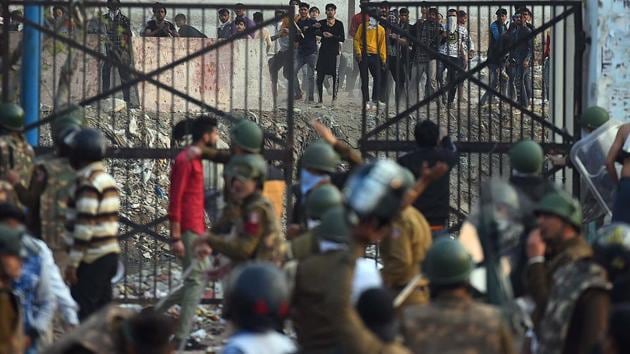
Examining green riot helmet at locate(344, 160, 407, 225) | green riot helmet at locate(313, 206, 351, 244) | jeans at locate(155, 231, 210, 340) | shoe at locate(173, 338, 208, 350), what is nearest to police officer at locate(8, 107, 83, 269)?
jeans at locate(155, 231, 210, 340)

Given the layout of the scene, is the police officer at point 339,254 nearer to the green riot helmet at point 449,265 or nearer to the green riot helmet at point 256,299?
the green riot helmet at point 449,265

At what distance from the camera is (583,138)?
1348 centimetres

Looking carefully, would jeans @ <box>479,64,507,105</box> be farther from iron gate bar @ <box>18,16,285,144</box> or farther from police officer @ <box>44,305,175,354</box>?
police officer @ <box>44,305,175,354</box>

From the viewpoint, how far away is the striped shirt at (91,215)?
10.3 metres

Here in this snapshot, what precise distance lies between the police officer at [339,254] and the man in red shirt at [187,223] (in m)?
3.88

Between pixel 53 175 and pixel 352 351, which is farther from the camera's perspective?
pixel 53 175

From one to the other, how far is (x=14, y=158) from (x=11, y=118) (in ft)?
0.91

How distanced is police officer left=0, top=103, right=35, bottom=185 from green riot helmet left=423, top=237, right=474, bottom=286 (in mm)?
4765

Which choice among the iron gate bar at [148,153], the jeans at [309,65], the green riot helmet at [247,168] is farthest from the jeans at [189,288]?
the jeans at [309,65]

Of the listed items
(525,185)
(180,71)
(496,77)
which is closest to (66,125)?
(525,185)

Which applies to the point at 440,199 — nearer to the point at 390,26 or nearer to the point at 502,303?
the point at 390,26

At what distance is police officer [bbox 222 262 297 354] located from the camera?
6.36 meters

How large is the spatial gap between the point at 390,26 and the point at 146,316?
25.1 feet

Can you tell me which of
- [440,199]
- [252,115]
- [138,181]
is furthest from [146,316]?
[252,115]
